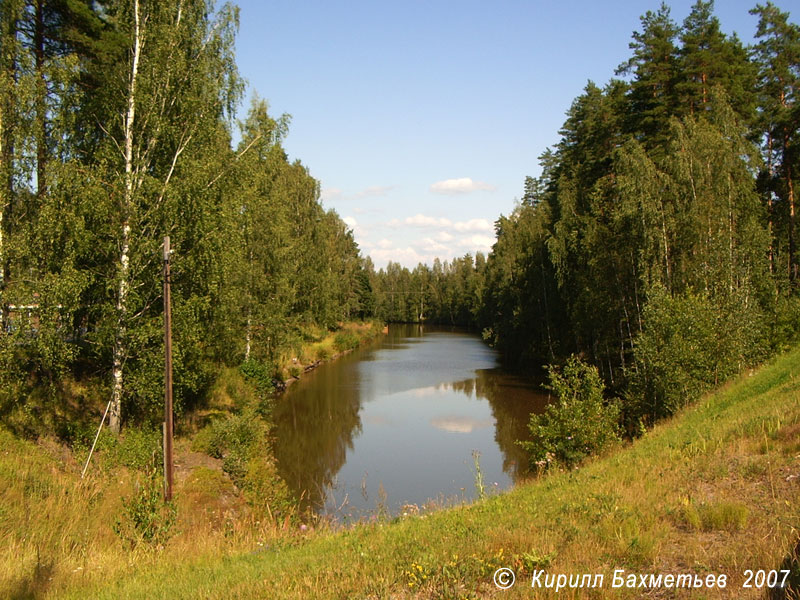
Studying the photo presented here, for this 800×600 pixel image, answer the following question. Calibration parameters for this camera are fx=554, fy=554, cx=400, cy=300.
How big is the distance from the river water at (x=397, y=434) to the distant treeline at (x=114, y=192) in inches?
206

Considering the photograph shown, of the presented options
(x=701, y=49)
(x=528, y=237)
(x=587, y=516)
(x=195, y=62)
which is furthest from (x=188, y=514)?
(x=528, y=237)

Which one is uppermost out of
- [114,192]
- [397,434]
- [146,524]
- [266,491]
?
[114,192]

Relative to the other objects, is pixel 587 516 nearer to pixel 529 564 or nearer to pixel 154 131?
pixel 529 564

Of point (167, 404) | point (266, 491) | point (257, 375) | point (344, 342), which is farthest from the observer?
point (344, 342)

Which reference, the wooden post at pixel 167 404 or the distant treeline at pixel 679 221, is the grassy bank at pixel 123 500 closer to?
the wooden post at pixel 167 404

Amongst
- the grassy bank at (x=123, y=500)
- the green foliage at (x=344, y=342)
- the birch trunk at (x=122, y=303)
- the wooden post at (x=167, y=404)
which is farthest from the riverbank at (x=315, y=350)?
the wooden post at (x=167, y=404)

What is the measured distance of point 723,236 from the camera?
20516 mm

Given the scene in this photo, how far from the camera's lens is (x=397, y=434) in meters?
22.4

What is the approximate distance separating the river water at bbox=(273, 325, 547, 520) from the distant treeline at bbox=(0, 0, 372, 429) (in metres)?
5.23

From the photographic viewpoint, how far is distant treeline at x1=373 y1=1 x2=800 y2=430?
17531 mm

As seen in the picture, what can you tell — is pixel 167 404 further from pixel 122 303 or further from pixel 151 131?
pixel 151 131

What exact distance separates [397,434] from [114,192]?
13.6 m

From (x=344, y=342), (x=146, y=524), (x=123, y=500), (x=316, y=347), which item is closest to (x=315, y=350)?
(x=316, y=347)

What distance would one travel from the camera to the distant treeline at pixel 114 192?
13.1m
